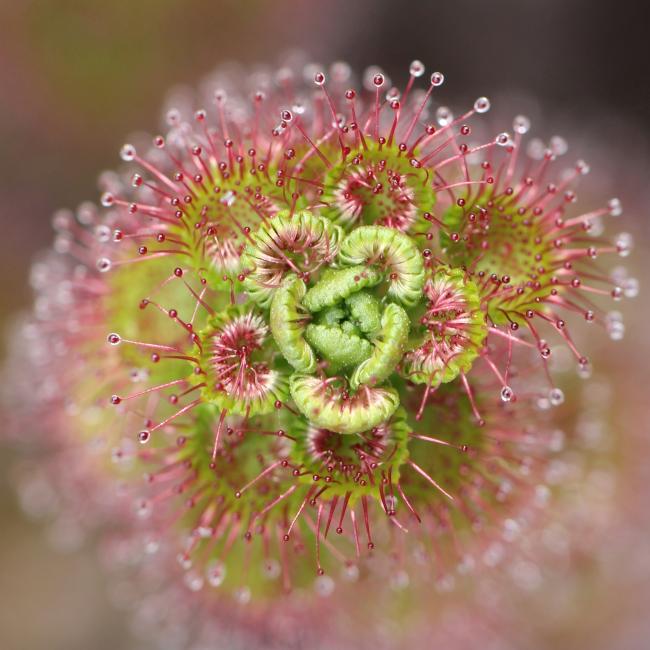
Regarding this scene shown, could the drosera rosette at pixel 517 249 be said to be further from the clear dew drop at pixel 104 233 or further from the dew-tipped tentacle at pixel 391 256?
the clear dew drop at pixel 104 233

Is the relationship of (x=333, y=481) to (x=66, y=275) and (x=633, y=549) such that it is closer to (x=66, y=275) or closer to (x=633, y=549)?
(x=66, y=275)

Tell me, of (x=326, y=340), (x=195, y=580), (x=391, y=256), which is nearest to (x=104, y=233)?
(x=326, y=340)

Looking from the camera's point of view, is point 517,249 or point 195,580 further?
point 195,580

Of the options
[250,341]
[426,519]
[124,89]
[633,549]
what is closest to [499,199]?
[250,341]

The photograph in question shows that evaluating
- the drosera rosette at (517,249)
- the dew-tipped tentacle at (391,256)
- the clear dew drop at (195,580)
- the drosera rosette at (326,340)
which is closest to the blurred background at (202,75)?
the drosera rosette at (326,340)

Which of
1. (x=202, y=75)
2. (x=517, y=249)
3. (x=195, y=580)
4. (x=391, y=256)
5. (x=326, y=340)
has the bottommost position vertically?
(x=195, y=580)

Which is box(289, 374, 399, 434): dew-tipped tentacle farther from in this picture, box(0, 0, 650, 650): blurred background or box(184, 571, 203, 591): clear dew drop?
box(0, 0, 650, 650): blurred background

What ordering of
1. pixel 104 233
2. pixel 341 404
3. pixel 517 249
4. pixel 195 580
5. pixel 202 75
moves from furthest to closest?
pixel 202 75 → pixel 195 580 → pixel 104 233 → pixel 517 249 → pixel 341 404

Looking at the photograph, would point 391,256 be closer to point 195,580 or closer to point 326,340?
point 326,340

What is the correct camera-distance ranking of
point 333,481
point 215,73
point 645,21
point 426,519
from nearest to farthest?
point 333,481 → point 426,519 → point 215,73 → point 645,21
